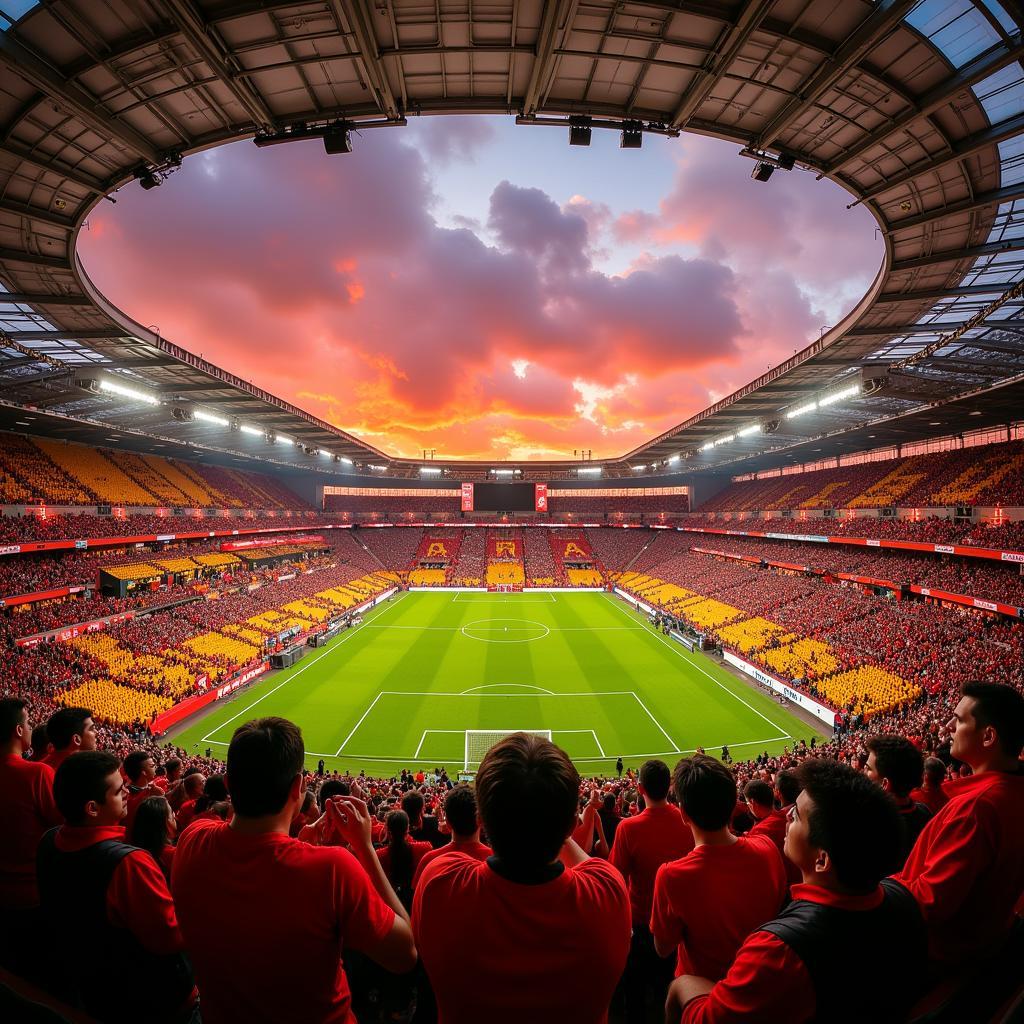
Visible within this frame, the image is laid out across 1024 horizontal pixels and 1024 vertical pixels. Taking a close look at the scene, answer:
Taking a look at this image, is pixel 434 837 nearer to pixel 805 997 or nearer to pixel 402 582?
pixel 805 997

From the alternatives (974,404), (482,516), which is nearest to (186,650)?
(974,404)

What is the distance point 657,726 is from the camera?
2172cm

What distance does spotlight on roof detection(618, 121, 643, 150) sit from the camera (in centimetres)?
928

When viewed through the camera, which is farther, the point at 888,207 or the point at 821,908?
the point at 888,207

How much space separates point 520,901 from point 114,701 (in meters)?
25.3

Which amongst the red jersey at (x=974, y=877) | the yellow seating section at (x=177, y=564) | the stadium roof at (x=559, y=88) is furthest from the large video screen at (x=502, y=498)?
the red jersey at (x=974, y=877)

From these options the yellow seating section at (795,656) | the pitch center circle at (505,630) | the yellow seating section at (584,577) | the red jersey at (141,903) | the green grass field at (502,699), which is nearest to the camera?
the red jersey at (141,903)

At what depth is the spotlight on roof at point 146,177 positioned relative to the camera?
10.6 metres

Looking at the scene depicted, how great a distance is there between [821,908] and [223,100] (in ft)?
42.5

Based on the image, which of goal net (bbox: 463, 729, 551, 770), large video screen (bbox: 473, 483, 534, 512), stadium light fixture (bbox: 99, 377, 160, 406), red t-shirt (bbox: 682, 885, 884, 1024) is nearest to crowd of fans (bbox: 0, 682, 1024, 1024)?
red t-shirt (bbox: 682, 885, 884, 1024)

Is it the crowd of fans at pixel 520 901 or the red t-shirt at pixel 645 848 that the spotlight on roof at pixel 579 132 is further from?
the red t-shirt at pixel 645 848

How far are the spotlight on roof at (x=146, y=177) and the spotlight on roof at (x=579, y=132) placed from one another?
8583 mm

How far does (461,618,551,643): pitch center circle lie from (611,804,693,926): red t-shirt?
31818mm

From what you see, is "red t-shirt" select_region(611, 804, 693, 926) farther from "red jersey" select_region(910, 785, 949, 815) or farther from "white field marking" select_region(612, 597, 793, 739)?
"white field marking" select_region(612, 597, 793, 739)
